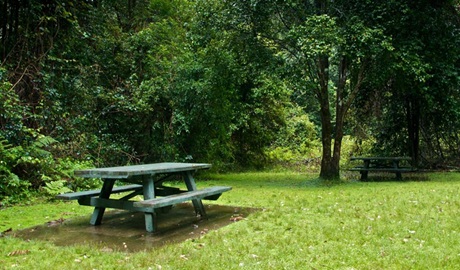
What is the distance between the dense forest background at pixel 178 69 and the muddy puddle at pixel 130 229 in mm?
2493

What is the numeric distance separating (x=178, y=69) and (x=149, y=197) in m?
6.82

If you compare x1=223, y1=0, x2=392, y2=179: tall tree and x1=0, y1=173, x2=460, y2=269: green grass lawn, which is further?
x1=223, y1=0, x2=392, y2=179: tall tree

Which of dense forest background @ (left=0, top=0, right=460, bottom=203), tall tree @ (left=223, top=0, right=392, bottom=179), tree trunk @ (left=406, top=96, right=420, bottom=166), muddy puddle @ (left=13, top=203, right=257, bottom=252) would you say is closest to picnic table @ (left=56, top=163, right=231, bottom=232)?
muddy puddle @ (left=13, top=203, right=257, bottom=252)

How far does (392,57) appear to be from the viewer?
10.3 m

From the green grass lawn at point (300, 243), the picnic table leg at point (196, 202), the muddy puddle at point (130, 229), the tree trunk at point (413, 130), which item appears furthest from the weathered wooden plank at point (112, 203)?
the tree trunk at point (413, 130)

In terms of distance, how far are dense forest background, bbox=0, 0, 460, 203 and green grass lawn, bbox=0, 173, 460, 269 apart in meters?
2.91

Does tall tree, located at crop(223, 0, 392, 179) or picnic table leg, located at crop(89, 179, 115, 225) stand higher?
tall tree, located at crop(223, 0, 392, 179)

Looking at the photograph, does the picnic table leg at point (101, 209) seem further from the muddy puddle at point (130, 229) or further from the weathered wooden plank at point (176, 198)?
the weathered wooden plank at point (176, 198)

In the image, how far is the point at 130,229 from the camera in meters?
5.71

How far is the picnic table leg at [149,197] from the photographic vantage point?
17.9 feet

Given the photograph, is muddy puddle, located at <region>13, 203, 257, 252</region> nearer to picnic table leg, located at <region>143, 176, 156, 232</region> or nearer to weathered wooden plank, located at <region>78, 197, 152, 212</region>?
picnic table leg, located at <region>143, 176, 156, 232</region>

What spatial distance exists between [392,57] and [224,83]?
4654 mm

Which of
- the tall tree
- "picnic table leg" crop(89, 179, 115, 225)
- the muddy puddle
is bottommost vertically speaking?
the muddy puddle

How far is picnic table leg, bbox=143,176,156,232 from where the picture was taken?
215 inches
